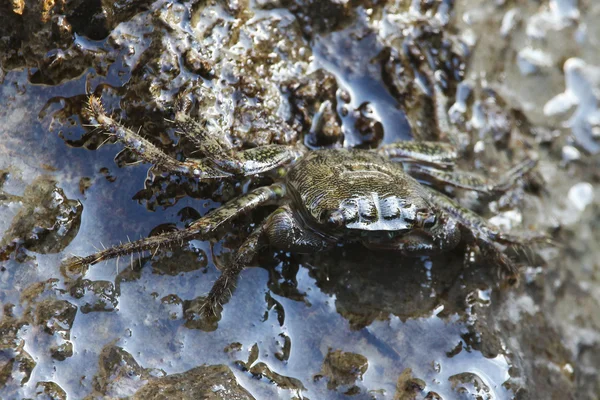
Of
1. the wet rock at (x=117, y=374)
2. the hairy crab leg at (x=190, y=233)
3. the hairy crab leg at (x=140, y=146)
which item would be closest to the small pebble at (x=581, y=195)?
the hairy crab leg at (x=190, y=233)

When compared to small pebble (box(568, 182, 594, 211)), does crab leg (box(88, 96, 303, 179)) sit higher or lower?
higher

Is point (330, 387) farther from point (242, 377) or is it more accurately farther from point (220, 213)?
point (220, 213)

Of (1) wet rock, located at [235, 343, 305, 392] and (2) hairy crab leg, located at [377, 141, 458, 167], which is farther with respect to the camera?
(2) hairy crab leg, located at [377, 141, 458, 167]

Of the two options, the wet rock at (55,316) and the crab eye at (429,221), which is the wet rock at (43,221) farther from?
the crab eye at (429,221)

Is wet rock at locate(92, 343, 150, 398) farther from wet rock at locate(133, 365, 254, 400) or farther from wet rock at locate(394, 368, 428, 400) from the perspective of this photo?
wet rock at locate(394, 368, 428, 400)

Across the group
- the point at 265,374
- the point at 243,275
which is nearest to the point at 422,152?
the point at 243,275

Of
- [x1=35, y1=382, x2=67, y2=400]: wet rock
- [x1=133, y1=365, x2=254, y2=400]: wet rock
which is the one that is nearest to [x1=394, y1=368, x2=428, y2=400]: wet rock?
[x1=133, y1=365, x2=254, y2=400]: wet rock
